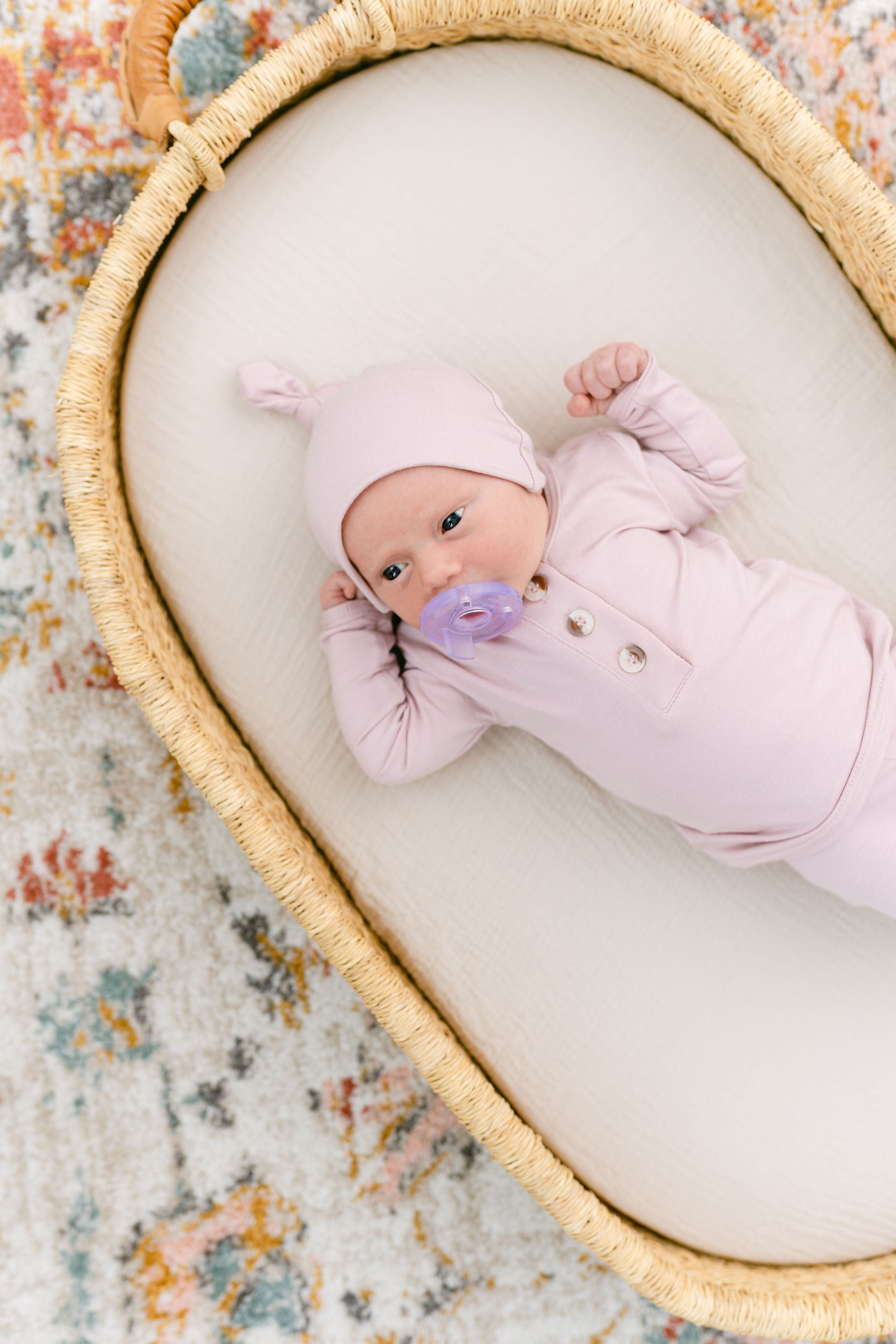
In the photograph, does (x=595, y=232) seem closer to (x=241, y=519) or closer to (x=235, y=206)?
(x=235, y=206)

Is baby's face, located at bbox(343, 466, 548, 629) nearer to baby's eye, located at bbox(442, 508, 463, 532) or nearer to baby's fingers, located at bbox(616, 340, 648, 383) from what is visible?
baby's eye, located at bbox(442, 508, 463, 532)

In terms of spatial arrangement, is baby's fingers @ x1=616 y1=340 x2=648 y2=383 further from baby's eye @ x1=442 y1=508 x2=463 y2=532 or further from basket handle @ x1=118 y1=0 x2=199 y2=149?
basket handle @ x1=118 y1=0 x2=199 y2=149

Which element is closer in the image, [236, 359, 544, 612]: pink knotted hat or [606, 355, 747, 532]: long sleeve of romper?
[236, 359, 544, 612]: pink knotted hat

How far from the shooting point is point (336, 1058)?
1.18 m

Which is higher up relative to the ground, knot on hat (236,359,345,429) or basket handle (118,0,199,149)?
→ basket handle (118,0,199,149)

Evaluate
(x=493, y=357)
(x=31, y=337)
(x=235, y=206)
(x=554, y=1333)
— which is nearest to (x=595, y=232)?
(x=493, y=357)

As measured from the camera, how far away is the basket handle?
86 cm

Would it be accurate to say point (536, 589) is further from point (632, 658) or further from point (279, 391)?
point (279, 391)

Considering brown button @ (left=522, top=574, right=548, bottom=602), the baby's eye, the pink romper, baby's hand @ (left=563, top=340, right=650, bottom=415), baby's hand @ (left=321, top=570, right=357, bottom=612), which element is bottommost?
the pink romper

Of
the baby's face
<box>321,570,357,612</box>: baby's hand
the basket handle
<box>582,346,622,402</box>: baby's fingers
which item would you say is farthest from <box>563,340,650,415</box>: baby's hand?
the basket handle

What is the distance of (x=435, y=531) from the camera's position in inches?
31.9

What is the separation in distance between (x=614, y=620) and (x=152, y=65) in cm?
66

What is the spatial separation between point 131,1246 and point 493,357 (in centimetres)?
113

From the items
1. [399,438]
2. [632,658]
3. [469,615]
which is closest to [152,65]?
[399,438]
